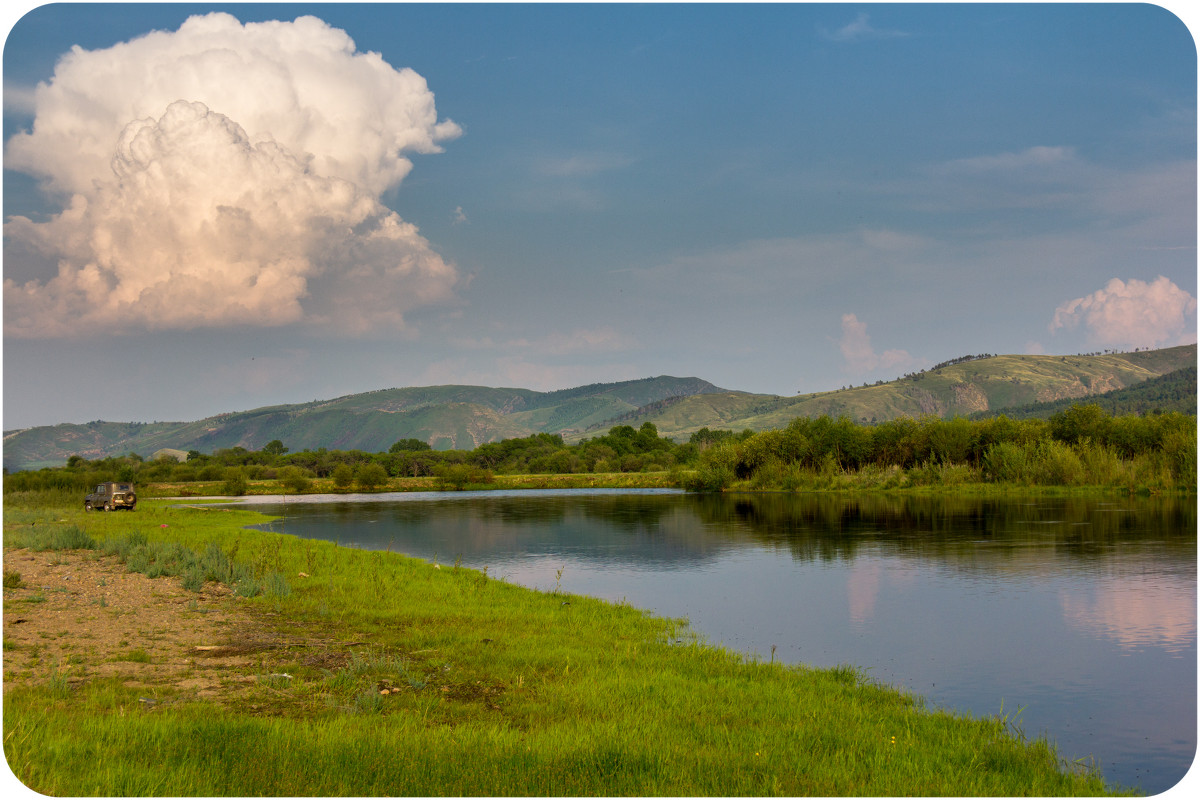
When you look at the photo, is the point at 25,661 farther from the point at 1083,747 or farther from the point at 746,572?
the point at 746,572

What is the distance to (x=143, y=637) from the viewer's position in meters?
15.0

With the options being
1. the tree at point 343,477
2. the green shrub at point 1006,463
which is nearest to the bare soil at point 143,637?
the green shrub at point 1006,463

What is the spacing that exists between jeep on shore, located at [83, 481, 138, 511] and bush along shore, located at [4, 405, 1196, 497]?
1443 cm

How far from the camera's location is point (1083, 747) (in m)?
11.7

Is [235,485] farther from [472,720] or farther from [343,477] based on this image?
[472,720]

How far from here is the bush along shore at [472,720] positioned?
7.95 m

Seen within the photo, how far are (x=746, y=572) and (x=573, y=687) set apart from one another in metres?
19.1

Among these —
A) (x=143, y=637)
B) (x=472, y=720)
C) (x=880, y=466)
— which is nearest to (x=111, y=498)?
(x=143, y=637)

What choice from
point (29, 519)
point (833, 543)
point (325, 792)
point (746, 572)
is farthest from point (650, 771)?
point (29, 519)

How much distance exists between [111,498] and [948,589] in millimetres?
54224

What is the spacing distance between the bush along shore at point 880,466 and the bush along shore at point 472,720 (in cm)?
6213

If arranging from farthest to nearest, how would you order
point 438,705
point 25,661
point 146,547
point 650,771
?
point 146,547, point 25,661, point 438,705, point 650,771

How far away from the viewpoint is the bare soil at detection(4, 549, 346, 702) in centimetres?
1204

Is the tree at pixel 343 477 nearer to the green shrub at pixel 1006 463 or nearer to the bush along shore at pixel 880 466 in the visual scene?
the bush along shore at pixel 880 466
